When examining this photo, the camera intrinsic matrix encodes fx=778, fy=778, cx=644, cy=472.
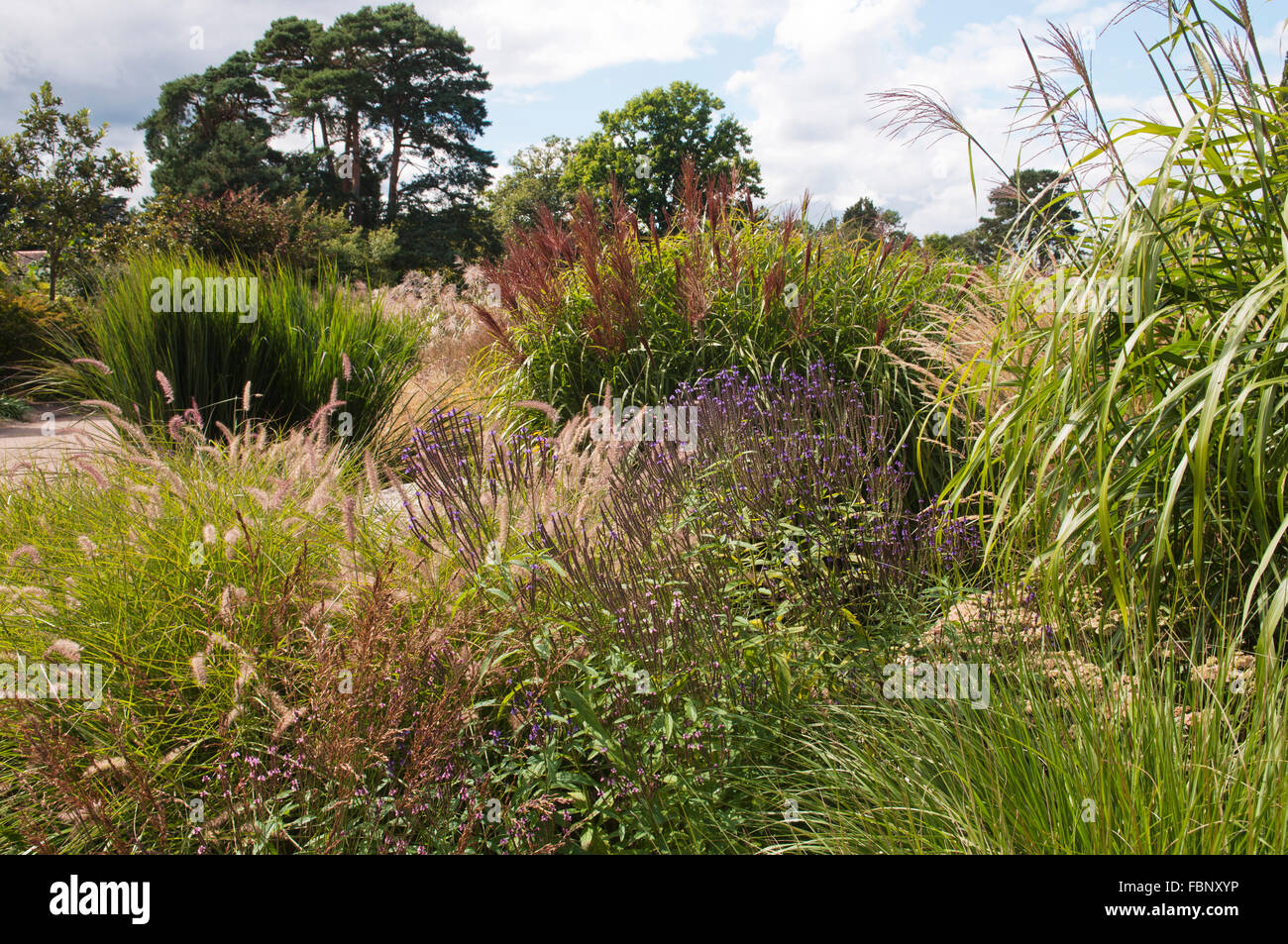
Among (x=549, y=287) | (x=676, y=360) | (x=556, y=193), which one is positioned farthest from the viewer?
(x=556, y=193)

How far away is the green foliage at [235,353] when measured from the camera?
5.47 meters

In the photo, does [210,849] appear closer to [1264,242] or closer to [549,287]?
[1264,242]

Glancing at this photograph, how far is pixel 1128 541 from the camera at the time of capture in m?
2.65

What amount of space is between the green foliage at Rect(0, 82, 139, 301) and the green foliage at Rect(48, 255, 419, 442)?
13.1 m

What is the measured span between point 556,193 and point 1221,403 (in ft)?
153

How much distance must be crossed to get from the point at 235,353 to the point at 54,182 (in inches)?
578

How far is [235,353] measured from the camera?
5.77m

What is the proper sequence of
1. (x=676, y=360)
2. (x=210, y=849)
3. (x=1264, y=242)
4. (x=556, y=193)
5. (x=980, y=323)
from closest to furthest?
1. (x=210, y=849)
2. (x=1264, y=242)
3. (x=980, y=323)
4. (x=676, y=360)
5. (x=556, y=193)

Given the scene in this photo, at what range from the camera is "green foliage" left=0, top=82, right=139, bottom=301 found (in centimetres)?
1590

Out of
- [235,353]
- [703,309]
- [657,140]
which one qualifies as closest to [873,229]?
[703,309]

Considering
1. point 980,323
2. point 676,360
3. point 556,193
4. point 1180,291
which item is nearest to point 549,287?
point 676,360

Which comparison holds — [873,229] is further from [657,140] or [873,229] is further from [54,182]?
[657,140]

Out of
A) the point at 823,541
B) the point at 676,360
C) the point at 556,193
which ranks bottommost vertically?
the point at 823,541

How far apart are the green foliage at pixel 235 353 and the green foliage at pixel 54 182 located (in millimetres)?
13070
